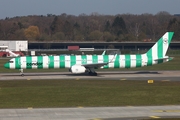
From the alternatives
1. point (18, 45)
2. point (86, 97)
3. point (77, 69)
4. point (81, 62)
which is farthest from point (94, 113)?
point (18, 45)

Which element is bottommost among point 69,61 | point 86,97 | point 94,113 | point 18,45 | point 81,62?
point 94,113

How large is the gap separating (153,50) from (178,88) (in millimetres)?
18959

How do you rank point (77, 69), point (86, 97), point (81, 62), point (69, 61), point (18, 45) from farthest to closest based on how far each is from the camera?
point (18, 45) < point (81, 62) < point (69, 61) < point (77, 69) < point (86, 97)

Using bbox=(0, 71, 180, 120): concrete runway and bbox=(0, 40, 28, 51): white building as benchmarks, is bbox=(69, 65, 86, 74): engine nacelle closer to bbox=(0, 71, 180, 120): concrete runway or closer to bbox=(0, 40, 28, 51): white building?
bbox=(0, 71, 180, 120): concrete runway

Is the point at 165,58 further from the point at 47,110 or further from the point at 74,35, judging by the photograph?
the point at 74,35

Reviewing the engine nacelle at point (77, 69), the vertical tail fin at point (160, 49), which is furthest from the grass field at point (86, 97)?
the vertical tail fin at point (160, 49)

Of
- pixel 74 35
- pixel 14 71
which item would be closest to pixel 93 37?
pixel 74 35

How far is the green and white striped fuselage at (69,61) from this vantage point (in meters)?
53.4

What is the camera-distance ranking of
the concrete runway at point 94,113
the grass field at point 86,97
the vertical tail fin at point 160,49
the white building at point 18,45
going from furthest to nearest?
the white building at point 18,45 < the vertical tail fin at point 160,49 < the grass field at point 86,97 < the concrete runway at point 94,113

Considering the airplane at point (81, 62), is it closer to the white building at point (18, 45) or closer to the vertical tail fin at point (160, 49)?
the vertical tail fin at point (160, 49)

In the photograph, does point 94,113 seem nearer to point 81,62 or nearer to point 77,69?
point 77,69

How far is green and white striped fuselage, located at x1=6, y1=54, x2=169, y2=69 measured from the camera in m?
53.4

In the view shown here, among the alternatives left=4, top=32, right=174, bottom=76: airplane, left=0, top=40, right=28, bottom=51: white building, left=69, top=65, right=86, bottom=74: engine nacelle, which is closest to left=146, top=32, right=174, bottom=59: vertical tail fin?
left=4, top=32, right=174, bottom=76: airplane

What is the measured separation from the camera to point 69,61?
53.7 m
